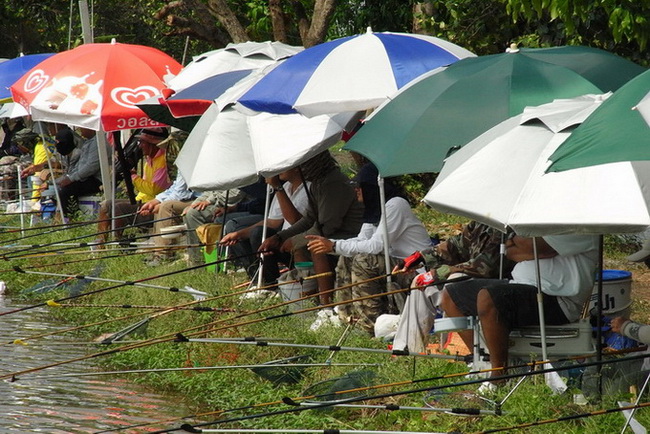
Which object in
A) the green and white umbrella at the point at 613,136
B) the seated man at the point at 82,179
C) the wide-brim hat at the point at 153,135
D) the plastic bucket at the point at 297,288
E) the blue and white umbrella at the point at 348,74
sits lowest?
the seated man at the point at 82,179

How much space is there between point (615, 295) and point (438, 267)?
1.02m

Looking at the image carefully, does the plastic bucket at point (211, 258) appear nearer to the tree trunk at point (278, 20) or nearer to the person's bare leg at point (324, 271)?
the person's bare leg at point (324, 271)

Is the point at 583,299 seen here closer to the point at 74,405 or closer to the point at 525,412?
the point at 525,412

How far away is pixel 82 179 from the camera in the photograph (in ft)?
43.4

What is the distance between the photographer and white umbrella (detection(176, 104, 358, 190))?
813cm

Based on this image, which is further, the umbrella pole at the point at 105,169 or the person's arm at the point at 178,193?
the umbrella pole at the point at 105,169

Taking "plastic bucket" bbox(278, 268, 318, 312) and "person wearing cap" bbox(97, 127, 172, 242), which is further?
"person wearing cap" bbox(97, 127, 172, 242)

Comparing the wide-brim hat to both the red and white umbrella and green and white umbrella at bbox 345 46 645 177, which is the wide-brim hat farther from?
green and white umbrella at bbox 345 46 645 177

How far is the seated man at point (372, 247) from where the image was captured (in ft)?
25.0

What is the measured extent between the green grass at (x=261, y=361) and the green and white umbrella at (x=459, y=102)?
3.94 feet

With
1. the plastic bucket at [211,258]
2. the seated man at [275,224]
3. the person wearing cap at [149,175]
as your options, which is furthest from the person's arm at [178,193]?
the seated man at [275,224]

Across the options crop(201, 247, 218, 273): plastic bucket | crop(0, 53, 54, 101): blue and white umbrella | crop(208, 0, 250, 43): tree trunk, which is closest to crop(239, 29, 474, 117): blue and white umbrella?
crop(201, 247, 218, 273): plastic bucket

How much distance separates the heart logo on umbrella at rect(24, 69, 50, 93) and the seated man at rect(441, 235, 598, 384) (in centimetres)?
678

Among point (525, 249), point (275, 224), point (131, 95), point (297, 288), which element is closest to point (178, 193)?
point (131, 95)
